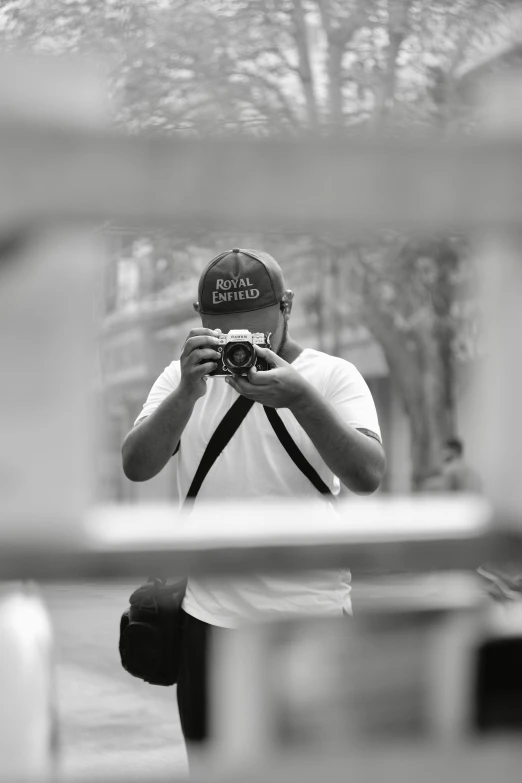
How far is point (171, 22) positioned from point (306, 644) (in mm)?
634

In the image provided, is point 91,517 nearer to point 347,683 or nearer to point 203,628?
point 347,683

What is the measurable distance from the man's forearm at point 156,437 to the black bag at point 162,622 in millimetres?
76

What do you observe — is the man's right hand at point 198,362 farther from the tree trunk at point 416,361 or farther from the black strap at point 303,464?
the tree trunk at point 416,361

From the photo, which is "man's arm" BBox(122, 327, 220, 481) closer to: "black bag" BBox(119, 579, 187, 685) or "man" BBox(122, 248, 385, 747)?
"man" BBox(122, 248, 385, 747)

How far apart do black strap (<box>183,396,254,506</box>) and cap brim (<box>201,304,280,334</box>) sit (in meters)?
0.14

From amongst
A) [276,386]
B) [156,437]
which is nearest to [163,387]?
[156,437]

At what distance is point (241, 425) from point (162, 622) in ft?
1.35

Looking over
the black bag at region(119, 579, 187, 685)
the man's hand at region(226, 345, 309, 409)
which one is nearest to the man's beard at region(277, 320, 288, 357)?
the man's hand at region(226, 345, 309, 409)

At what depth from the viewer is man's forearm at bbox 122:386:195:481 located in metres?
1.97

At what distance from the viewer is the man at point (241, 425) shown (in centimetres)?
187

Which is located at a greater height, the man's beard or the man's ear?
the man's ear

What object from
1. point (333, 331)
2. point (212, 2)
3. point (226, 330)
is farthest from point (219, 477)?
point (333, 331)

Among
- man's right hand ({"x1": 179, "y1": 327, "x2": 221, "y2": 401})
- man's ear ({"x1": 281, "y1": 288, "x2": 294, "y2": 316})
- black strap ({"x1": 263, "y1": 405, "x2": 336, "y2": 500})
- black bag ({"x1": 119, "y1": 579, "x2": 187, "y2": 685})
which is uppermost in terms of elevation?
man's ear ({"x1": 281, "y1": 288, "x2": 294, "y2": 316})

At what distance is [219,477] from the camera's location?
201cm
